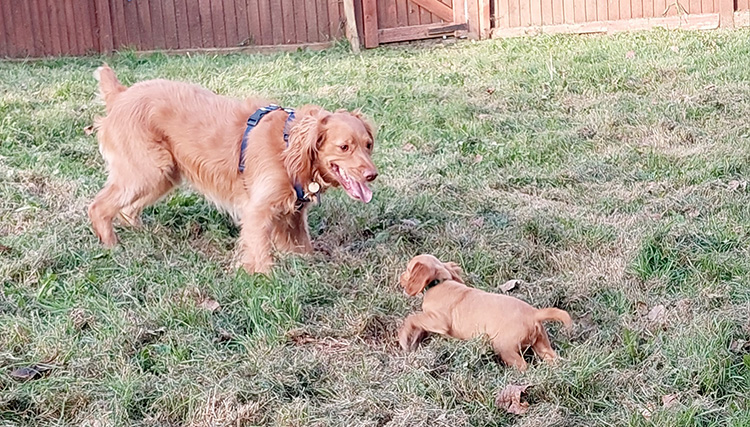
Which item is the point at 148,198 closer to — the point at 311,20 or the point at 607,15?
the point at 311,20

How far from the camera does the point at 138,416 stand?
318cm

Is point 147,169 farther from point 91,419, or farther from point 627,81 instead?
point 627,81

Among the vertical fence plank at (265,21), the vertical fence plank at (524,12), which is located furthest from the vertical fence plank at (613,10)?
the vertical fence plank at (265,21)

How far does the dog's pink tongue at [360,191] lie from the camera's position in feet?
15.1

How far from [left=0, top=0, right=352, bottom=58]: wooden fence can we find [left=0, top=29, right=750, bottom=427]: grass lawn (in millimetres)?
4166

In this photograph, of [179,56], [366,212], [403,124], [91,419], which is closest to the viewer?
[91,419]

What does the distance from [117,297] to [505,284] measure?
189cm

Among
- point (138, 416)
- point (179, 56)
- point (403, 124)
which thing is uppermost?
point (179, 56)

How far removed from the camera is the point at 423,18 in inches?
517

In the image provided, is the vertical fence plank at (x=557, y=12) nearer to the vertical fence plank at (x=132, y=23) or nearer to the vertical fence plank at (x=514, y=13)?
the vertical fence plank at (x=514, y=13)

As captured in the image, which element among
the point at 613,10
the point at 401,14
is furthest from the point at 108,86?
the point at 613,10

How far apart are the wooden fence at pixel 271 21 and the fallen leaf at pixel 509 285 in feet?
28.9

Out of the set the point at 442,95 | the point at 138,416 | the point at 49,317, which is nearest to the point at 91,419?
the point at 138,416

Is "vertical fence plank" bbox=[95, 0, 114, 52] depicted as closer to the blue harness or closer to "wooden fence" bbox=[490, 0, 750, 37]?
"wooden fence" bbox=[490, 0, 750, 37]
